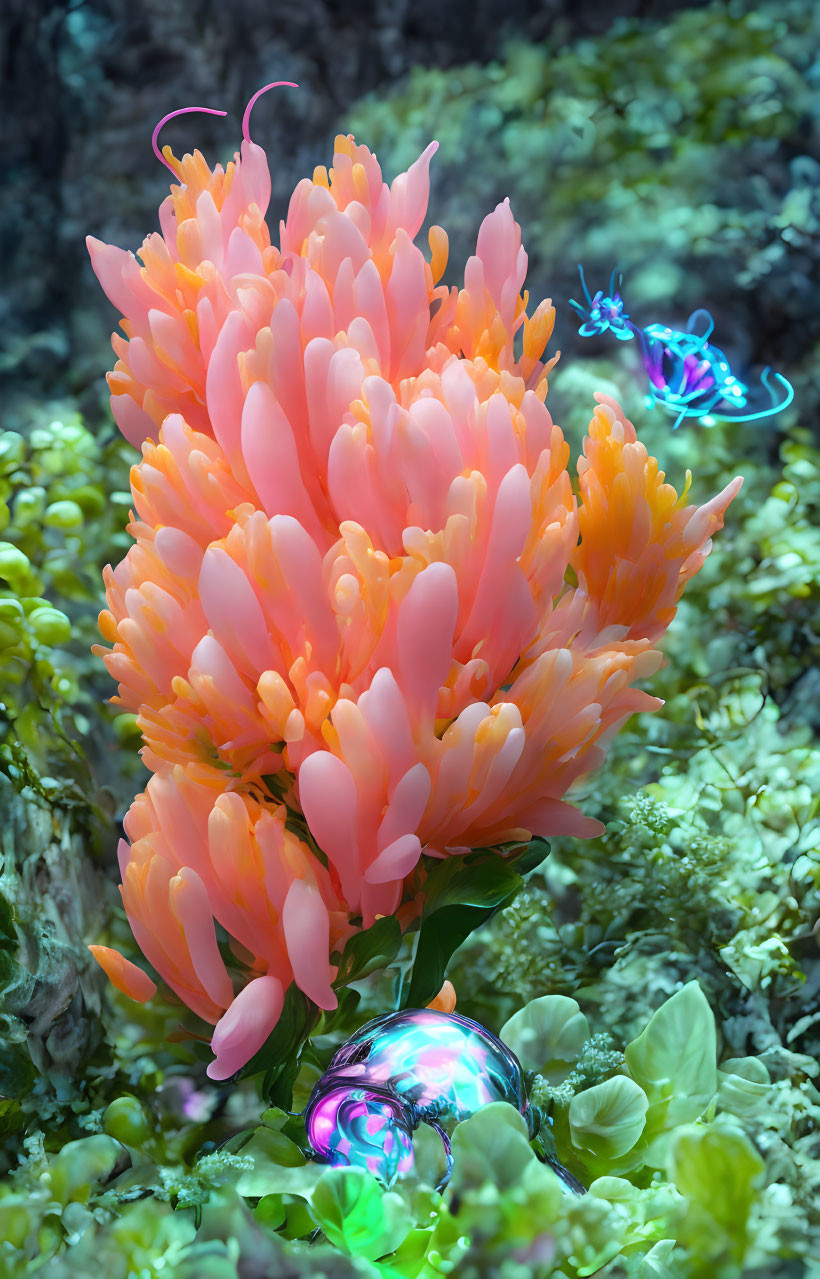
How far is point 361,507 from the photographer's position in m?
0.47

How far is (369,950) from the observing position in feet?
1.60

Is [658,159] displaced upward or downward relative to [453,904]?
upward

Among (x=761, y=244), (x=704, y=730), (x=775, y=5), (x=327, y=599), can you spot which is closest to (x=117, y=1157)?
(x=327, y=599)

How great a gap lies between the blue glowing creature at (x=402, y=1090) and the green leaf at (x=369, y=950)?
0.11 feet

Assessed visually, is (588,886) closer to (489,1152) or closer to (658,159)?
(489,1152)

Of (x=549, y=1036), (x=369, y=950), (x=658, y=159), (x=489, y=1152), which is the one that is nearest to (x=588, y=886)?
(x=549, y=1036)

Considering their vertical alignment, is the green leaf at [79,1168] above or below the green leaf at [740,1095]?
above

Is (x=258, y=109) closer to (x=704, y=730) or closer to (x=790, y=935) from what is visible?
(x=704, y=730)

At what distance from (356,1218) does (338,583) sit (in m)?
0.25

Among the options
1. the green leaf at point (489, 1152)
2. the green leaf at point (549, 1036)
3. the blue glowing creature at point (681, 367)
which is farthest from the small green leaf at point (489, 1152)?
the blue glowing creature at point (681, 367)

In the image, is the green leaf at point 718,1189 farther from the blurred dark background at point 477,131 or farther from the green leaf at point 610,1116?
the blurred dark background at point 477,131

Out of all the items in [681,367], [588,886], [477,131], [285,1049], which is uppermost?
[477,131]

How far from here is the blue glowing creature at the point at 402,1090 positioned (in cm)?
43

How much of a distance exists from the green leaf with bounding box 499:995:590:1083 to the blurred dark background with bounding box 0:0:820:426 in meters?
0.61
